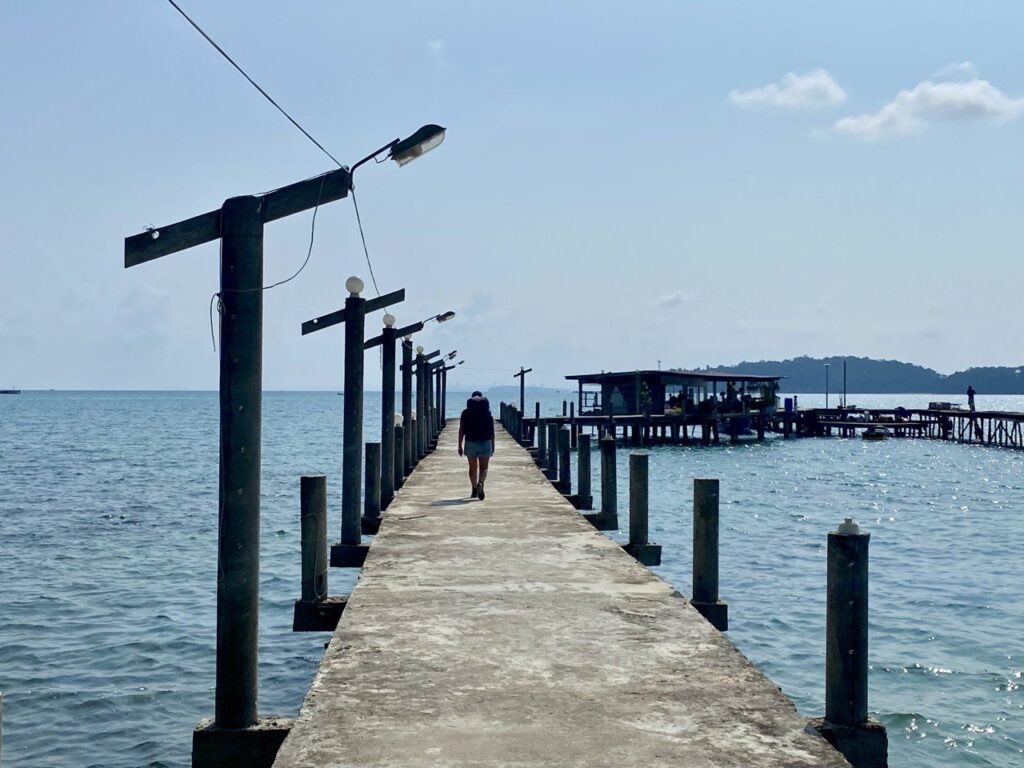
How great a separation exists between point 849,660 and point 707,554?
3.21 metres

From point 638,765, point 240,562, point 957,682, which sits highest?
point 240,562

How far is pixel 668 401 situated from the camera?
6172 cm

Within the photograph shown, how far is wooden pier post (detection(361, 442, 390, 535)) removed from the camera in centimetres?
1292

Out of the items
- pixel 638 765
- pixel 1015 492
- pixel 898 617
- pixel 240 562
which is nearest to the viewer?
pixel 638 765

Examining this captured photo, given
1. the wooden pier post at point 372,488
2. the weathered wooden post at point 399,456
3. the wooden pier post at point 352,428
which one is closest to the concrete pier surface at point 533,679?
the wooden pier post at point 352,428

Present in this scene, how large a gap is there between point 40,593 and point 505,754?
15860 millimetres

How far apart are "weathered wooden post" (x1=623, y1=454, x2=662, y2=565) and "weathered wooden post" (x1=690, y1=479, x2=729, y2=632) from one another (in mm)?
2947

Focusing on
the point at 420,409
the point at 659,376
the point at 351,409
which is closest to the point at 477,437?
the point at 351,409

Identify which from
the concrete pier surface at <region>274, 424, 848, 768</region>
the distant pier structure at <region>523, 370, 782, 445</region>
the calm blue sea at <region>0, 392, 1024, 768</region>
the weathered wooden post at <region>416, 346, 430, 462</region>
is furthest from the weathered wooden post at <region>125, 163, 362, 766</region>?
the distant pier structure at <region>523, 370, 782, 445</region>

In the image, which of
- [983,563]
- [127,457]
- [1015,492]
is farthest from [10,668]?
[127,457]

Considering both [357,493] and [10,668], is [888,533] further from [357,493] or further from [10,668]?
[10,668]

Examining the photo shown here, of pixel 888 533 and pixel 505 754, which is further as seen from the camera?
pixel 888 533

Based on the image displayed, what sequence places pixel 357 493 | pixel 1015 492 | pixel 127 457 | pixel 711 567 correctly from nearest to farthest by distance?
pixel 711 567 → pixel 357 493 → pixel 1015 492 → pixel 127 457

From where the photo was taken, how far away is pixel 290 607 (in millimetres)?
16344
